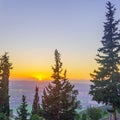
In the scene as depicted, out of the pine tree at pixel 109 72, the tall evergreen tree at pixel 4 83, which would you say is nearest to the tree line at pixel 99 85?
the pine tree at pixel 109 72

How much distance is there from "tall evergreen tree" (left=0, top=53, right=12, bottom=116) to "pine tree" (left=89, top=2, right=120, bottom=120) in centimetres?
2244

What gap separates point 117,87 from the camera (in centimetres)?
3553

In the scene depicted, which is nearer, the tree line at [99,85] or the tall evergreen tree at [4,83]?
the tree line at [99,85]

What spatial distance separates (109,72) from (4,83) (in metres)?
27.0

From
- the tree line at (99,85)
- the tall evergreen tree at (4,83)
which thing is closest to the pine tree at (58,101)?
the tree line at (99,85)

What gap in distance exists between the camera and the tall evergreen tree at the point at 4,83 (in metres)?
54.3

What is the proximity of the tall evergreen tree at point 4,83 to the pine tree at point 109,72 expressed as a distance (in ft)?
73.6

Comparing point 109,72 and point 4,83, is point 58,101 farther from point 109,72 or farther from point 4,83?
point 4,83

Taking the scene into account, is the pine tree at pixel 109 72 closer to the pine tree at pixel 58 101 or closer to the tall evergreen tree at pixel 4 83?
the pine tree at pixel 58 101

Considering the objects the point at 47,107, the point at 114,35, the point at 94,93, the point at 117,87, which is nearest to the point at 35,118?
the point at 47,107

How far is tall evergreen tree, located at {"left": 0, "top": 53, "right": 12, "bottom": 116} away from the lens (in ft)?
178

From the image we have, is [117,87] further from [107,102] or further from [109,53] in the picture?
[109,53]

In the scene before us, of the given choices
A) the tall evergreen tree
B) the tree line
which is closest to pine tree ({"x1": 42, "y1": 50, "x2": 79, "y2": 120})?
the tree line

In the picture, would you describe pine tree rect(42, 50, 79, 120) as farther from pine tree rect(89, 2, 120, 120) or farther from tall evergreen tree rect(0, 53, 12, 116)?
tall evergreen tree rect(0, 53, 12, 116)
